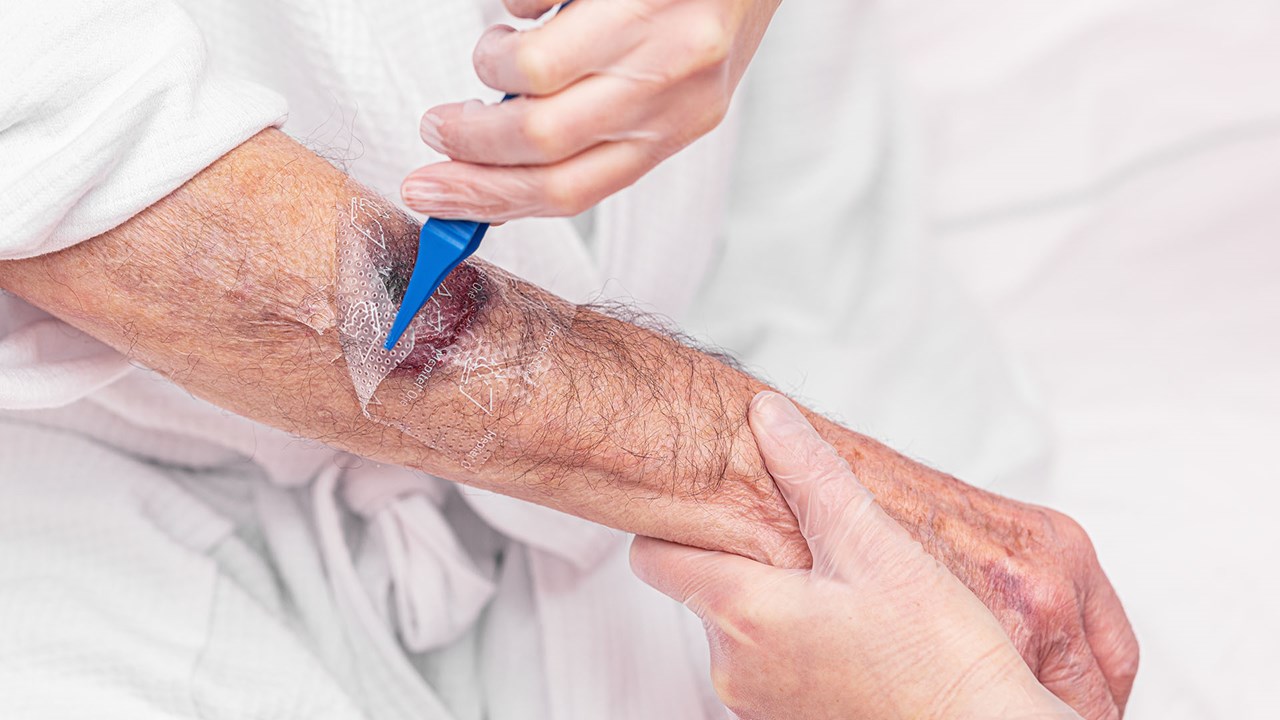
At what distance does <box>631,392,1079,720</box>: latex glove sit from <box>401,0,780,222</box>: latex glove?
39 centimetres

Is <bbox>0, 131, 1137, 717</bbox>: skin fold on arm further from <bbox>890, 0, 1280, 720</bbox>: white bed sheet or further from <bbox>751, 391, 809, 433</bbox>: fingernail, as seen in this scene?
<bbox>890, 0, 1280, 720</bbox>: white bed sheet

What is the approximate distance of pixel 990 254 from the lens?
1946 mm

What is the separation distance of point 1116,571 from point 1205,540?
171 millimetres

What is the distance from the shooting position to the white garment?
3.78 ft

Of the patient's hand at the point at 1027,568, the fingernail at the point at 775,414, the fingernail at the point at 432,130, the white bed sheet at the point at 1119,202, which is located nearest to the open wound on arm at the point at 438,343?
the fingernail at the point at 432,130

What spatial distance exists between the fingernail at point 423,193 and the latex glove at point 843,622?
1.56ft

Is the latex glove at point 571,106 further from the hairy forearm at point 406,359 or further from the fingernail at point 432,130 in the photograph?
the hairy forearm at point 406,359

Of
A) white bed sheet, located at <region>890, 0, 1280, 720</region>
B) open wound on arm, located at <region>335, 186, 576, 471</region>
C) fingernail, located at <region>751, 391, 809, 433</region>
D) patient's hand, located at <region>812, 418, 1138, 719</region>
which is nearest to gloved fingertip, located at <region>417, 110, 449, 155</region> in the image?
open wound on arm, located at <region>335, 186, 576, 471</region>

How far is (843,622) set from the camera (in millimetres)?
1117

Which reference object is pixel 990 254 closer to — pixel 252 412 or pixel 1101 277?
pixel 1101 277

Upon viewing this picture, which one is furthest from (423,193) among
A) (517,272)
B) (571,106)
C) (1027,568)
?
(1027,568)

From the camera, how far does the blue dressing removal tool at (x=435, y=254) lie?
0.93 metres

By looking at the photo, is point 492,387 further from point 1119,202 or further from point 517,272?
point 1119,202

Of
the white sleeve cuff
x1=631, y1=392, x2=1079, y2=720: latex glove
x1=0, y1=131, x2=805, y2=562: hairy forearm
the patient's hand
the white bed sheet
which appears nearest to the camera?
the white sleeve cuff
